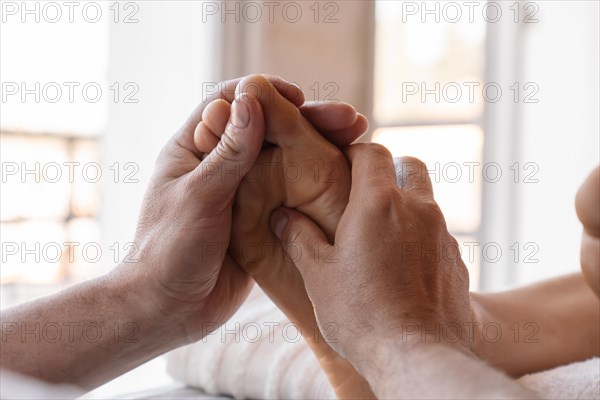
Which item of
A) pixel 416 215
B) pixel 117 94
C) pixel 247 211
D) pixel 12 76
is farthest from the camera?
pixel 117 94

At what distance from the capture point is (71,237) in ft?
6.10

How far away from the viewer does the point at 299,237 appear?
0.93m

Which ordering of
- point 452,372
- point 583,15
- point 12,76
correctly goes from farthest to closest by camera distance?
point 583,15 < point 12,76 < point 452,372

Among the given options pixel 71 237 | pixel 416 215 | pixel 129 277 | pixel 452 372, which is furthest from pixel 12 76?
pixel 452 372

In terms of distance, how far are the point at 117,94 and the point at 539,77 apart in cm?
150

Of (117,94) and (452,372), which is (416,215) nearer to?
(452,372)

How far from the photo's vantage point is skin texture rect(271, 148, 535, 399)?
2.42 feet

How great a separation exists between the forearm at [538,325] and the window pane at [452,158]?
1.51m

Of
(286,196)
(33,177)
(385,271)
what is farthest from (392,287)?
(33,177)

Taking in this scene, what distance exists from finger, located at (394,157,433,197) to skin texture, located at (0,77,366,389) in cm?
8

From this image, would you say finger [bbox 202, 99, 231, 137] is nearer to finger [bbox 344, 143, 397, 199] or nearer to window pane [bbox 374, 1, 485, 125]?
finger [bbox 344, 143, 397, 199]

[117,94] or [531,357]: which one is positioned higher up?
[117,94]

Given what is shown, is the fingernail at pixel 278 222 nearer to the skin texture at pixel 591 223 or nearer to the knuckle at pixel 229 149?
the knuckle at pixel 229 149

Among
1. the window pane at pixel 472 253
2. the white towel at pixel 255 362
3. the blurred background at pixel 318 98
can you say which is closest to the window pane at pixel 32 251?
the blurred background at pixel 318 98
